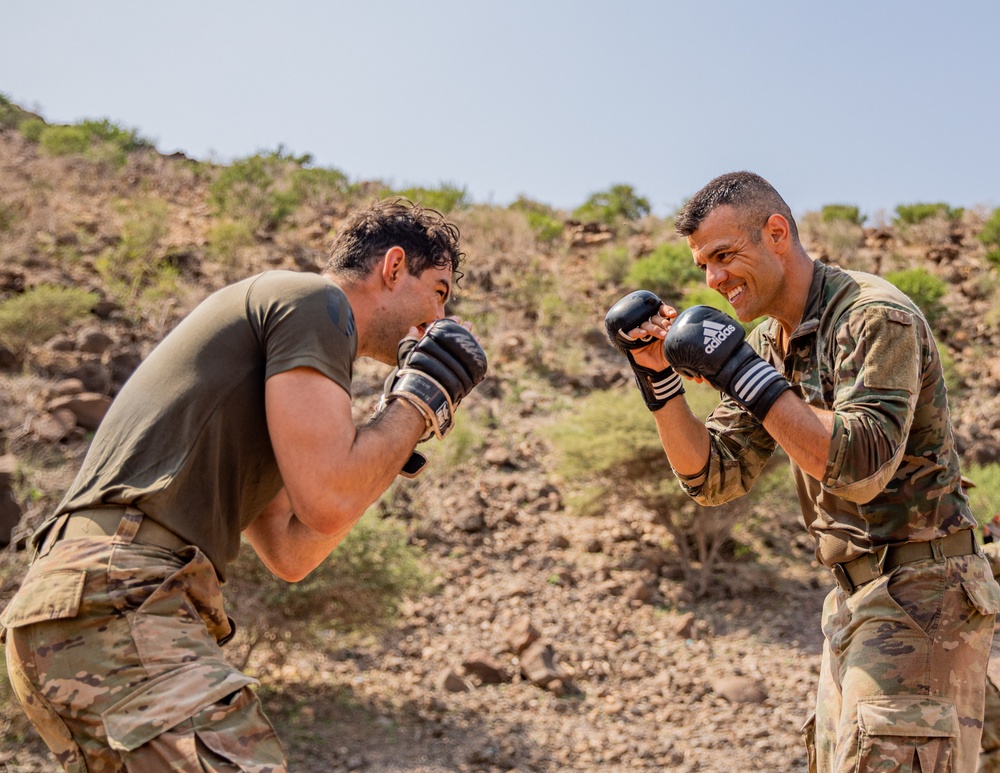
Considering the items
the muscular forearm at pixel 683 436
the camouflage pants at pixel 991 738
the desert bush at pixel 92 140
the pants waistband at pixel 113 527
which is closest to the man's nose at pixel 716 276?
the muscular forearm at pixel 683 436

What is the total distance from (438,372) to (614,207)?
24674mm

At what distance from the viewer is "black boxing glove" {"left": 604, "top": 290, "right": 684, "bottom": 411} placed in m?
3.17

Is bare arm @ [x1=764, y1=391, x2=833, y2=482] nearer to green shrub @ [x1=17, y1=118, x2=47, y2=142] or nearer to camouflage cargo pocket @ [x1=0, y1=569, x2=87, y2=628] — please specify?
camouflage cargo pocket @ [x1=0, y1=569, x2=87, y2=628]

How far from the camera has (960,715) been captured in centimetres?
262

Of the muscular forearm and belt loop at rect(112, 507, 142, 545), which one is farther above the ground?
the muscular forearm

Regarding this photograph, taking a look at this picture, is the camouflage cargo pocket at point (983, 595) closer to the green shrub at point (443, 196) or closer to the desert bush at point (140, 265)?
the desert bush at point (140, 265)

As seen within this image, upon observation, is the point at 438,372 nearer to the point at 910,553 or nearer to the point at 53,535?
the point at 53,535

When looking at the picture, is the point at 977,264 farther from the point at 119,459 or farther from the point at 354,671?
the point at 119,459

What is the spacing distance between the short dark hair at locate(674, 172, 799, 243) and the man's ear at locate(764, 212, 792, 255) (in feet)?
0.08

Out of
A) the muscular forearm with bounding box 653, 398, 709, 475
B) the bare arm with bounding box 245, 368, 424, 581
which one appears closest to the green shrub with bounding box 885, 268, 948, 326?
the muscular forearm with bounding box 653, 398, 709, 475

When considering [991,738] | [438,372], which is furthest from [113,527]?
[991,738]

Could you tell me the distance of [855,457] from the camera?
2.53 meters

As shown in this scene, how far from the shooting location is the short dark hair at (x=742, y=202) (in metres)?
3.08

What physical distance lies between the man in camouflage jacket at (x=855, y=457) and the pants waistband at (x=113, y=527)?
1.58 meters
